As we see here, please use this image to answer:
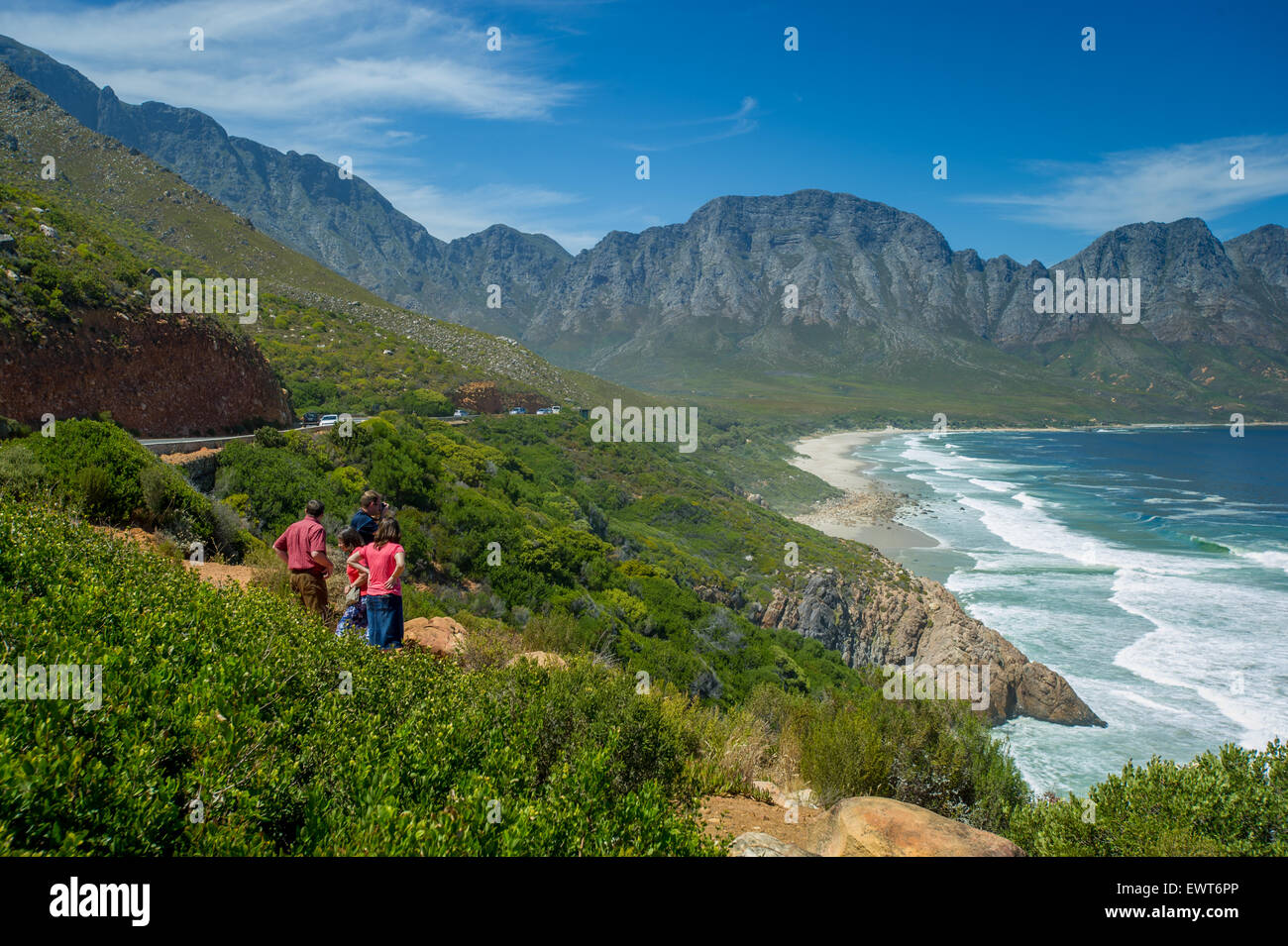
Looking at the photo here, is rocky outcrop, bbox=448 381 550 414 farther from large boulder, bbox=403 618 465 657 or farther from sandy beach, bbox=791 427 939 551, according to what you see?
large boulder, bbox=403 618 465 657

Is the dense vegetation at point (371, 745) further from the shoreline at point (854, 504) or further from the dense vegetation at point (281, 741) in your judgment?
the shoreline at point (854, 504)

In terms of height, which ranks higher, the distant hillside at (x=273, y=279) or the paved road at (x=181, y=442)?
the distant hillside at (x=273, y=279)

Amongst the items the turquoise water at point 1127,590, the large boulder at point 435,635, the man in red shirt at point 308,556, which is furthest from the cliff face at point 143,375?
the turquoise water at point 1127,590

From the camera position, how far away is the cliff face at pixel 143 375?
1393 cm

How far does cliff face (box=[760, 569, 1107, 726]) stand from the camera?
20297 millimetres

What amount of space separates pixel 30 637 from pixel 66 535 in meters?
3.54

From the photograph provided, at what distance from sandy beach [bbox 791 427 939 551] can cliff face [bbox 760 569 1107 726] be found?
592 inches

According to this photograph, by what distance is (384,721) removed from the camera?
4.87 meters

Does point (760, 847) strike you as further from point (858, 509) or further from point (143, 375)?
point (858, 509)

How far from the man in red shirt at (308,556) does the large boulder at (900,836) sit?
5.75 m

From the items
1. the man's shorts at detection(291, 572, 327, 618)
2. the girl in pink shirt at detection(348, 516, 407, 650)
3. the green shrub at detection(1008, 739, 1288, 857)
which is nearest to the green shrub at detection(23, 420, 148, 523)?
the man's shorts at detection(291, 572, 327, 618)
